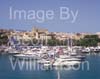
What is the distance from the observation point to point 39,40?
45.6 feet

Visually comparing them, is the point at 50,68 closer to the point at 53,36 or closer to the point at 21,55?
the point at 21,55

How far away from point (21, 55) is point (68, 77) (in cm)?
487

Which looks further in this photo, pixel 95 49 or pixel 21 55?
pixel 95 49

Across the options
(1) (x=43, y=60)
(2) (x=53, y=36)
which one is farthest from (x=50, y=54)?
(2) (x=53, y=36)

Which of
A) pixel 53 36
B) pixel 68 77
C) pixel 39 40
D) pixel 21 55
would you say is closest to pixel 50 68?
pixel 68 77

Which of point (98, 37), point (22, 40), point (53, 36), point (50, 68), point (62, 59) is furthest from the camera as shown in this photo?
point (98, 37)

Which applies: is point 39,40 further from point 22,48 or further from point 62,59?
point 62,59

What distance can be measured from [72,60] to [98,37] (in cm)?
758

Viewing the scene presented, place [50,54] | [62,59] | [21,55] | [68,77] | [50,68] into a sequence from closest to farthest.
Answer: [68,77] → [50,68] → [62,59] → [50,54] → [21,55]

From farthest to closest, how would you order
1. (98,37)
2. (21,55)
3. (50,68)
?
(98,37) < (21,55) < (50,68)

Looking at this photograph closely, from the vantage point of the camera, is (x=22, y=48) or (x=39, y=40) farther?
(x=39, y=40)

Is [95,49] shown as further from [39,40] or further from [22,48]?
[22,48]

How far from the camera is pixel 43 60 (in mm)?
9750

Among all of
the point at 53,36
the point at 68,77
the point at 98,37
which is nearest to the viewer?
the point at 68,77
